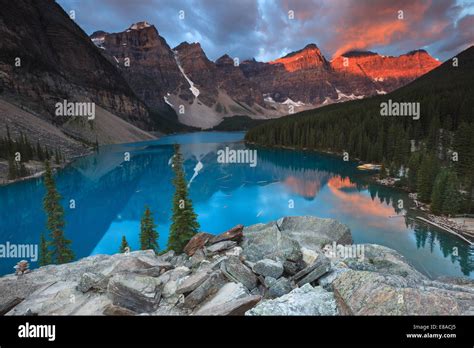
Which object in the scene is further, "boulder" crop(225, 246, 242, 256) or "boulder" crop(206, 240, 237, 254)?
"boulder" crop(206, 240, 237, 254)

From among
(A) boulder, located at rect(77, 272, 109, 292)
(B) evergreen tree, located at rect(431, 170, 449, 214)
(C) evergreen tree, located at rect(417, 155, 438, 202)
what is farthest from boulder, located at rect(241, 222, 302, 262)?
(C) evergreen tree, located at rect(417, 155, 438, 202)

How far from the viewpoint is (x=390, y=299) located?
6.34m

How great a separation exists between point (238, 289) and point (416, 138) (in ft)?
291

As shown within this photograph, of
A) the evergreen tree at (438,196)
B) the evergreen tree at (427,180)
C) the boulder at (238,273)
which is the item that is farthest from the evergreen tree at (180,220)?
the evergreen tree at (427,180)

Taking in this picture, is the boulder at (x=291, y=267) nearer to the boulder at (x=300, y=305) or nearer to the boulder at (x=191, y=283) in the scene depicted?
the boulder at (x=300, y=305)

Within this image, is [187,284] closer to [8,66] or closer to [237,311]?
[237,311]

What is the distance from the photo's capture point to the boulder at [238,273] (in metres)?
9.57

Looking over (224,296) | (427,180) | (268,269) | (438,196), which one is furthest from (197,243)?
(427,180)

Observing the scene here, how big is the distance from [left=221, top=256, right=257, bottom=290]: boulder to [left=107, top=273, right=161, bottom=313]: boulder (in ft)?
8.12

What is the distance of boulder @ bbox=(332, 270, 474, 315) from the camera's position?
5.96 m

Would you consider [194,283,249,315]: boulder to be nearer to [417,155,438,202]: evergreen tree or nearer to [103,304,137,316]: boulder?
[103,304,137,316]: boulder

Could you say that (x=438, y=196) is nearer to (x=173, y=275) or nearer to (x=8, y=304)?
(x=173, y=275)

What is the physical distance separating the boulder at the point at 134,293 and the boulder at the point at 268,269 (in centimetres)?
368
